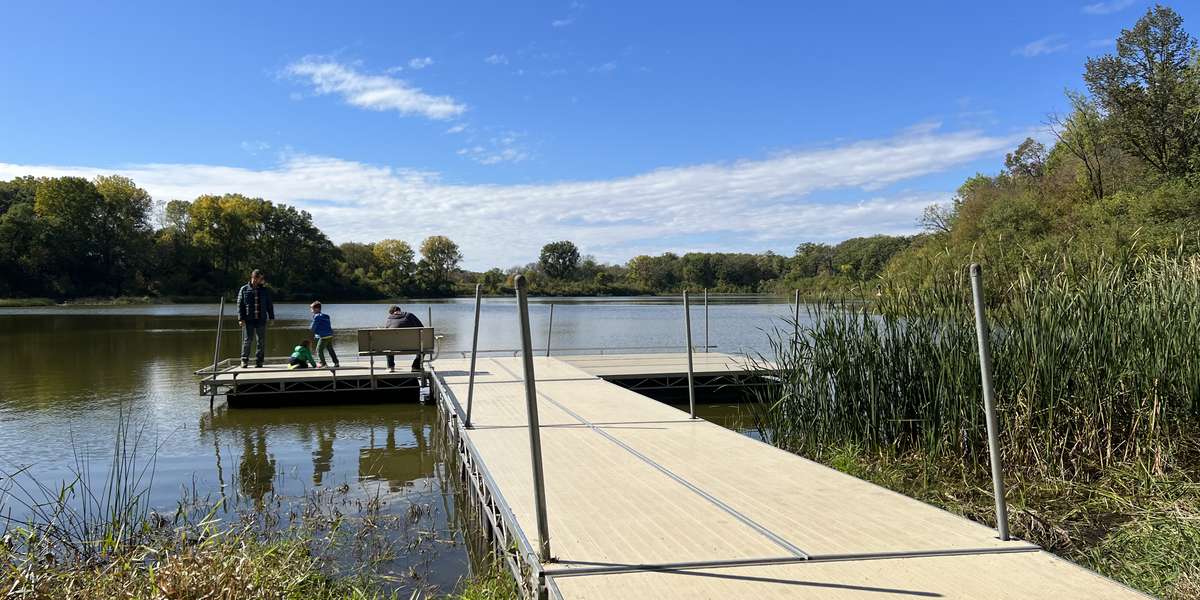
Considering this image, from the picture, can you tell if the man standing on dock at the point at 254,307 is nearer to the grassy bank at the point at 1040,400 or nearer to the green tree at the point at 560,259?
the grassy bank at the point at 1040,400

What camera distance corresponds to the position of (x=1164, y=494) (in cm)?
514

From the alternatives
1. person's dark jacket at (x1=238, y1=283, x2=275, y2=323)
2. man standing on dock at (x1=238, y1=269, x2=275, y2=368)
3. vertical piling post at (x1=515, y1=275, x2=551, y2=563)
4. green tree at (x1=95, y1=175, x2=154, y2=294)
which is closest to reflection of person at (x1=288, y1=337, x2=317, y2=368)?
man standing on dock at (x1=238, y1=269, x2=275, y2=368)

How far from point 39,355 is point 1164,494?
22.1 meters

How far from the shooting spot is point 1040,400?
5965 millimetres

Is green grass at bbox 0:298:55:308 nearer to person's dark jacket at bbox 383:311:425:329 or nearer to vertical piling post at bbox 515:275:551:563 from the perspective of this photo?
person's dark jacket at bbox 383:311:425:329

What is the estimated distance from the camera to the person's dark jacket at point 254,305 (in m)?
11.8

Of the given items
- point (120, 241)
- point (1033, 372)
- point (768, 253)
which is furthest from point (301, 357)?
point (768, 253)

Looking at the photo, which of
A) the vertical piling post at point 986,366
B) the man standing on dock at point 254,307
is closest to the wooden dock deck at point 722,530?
the vertical piling post at point 986,366

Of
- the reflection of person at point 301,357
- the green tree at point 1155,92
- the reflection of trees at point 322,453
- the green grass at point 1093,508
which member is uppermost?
the green tree at point 1155,92

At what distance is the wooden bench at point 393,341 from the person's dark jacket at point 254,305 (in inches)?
63.3

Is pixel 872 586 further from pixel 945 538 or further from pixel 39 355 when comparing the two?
pixel 39 355

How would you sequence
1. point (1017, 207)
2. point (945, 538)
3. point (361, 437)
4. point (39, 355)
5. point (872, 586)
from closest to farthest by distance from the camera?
point (872, 586)
point (945, 538)
point (361, 437)
point (39, 355)
point (1017, 207)

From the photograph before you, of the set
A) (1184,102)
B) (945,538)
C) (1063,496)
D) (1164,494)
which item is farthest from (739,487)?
(1184,102)

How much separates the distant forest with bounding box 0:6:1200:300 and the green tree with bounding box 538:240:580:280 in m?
0.19
